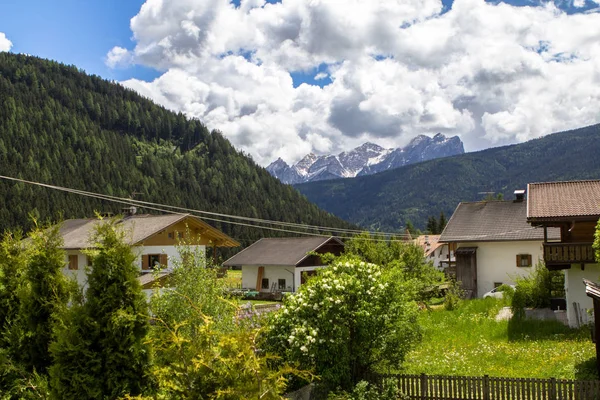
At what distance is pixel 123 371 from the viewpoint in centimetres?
1232

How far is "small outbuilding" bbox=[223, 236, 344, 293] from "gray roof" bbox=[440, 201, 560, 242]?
15.4 meters

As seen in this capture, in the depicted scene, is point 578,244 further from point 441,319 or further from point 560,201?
point 441,319

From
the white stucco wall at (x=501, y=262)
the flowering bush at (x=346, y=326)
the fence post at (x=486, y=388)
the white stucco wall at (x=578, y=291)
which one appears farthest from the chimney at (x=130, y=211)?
the fence post at (x=486, y=388)

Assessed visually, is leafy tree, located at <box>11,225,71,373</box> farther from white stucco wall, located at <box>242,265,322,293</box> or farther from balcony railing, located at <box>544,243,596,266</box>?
white stucco wall, located at <box>242,265,322,293</box>

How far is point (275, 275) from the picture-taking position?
197 ft

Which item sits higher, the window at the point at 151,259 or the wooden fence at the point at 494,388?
the window at the point at 151,259

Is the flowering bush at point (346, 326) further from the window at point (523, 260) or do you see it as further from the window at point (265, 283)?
the window at point (265, 283)

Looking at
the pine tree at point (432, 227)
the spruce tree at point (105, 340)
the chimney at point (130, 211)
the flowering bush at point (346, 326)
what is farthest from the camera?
the pine tree at point (432, 227)

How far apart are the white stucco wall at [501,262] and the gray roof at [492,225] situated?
711 millimetres

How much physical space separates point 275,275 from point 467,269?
2199 cm

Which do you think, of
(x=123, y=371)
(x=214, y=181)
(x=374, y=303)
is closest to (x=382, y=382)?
(x=374, y=303)

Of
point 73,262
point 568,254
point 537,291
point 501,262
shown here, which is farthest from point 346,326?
point 73,262

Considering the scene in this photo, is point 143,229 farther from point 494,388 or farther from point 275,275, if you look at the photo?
point 494,388

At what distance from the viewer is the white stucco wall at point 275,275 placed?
58688 mm
